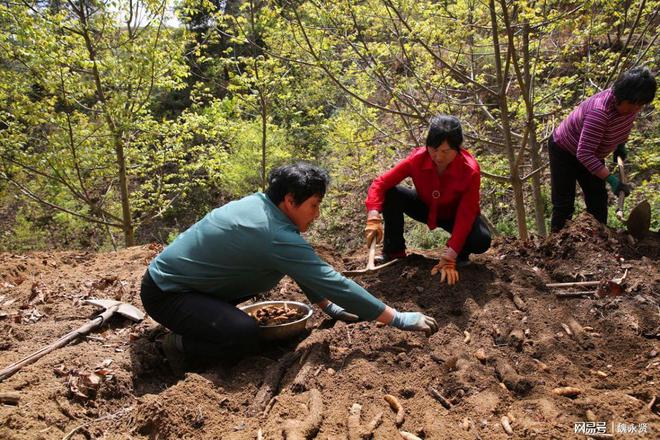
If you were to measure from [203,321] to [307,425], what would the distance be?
3.27 ft

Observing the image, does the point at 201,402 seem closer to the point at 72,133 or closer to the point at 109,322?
the point at 109,322

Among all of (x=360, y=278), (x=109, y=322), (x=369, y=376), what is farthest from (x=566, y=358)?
(x=109, y=322)

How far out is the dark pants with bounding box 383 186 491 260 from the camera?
11.4ft

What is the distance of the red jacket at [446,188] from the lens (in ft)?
10.6

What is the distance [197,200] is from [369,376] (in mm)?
11466

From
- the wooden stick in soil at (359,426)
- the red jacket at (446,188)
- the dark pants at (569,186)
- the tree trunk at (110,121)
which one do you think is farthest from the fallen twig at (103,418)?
the tree trunk at (110,121)

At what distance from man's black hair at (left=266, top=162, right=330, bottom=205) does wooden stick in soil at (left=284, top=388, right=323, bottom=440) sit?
41.1 inches

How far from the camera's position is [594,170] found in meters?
3.47

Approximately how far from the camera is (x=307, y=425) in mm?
1912

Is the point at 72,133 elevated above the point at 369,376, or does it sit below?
above

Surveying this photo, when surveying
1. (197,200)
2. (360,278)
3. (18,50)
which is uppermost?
(18,50)

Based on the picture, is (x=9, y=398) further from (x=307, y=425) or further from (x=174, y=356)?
(x=307, y=425)

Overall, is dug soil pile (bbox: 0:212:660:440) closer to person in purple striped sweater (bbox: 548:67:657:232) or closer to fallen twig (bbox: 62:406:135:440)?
fallen twig (bbox: 62:406:135:440)

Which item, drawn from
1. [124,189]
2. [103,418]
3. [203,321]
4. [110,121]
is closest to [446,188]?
[203,321]
